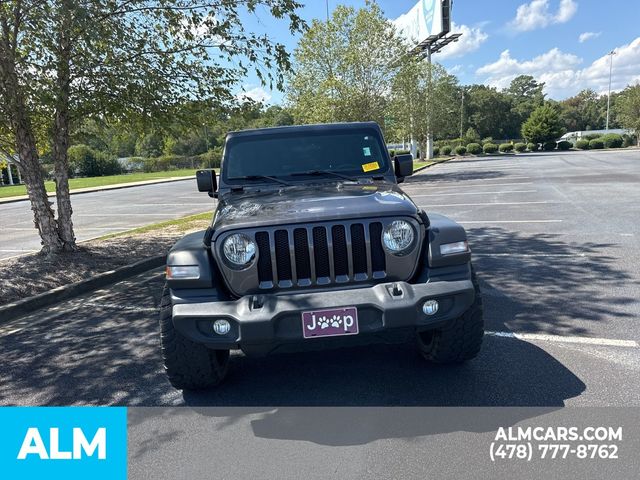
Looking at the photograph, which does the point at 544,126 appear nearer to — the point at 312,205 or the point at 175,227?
the point at 175,227

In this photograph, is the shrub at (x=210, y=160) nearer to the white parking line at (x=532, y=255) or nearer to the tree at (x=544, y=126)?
the tree at (x=544, y=126)

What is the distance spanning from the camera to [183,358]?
3336 millimetres

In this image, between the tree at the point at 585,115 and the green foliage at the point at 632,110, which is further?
the tree at the point at 585,115

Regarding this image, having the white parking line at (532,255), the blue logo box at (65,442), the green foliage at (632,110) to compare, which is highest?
the green foliage at (632,110)

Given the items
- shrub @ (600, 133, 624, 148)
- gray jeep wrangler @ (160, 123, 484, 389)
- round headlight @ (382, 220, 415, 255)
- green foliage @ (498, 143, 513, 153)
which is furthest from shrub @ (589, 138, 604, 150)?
round headlight @ (382, 220, 415, 255)

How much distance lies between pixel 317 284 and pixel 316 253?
20 centimetres

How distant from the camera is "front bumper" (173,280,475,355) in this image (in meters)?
2.91

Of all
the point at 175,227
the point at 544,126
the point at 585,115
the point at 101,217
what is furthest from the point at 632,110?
the point at 175,227

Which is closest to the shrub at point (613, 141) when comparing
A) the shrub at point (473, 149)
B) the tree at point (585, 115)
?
the shrub at point (473, 149)

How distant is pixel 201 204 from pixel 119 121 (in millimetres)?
9647

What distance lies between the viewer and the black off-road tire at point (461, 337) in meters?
3.39

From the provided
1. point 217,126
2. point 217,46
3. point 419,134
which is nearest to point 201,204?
point 217,126

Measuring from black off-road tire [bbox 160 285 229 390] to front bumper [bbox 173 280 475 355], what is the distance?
287 millimetres

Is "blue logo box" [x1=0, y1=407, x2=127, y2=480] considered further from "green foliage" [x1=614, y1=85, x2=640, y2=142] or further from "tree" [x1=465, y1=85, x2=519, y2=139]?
"tree" [x1=465, y1=85, x2=519, y2=139]
